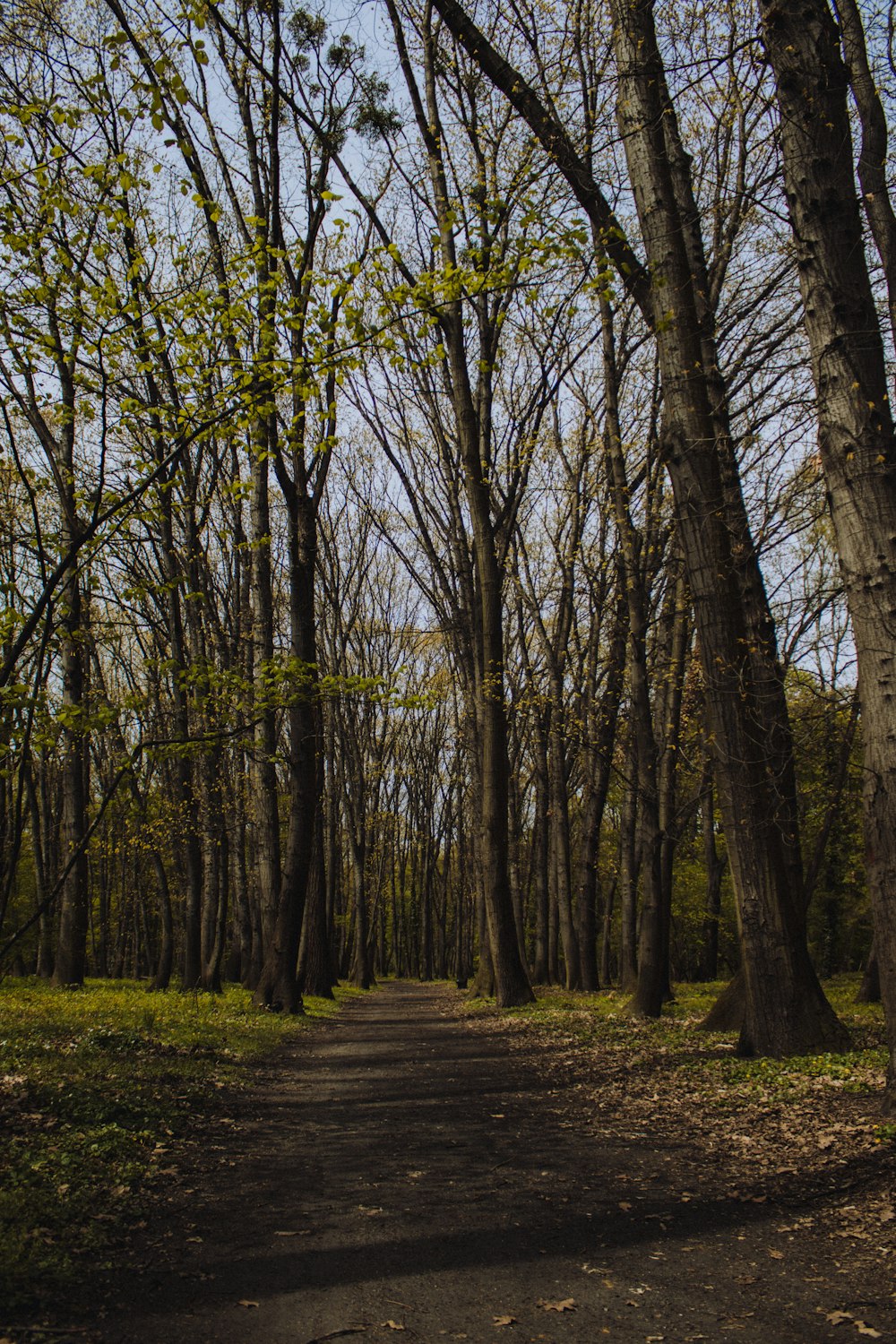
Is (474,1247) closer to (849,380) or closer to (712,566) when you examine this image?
(849,380)

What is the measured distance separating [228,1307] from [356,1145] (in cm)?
272

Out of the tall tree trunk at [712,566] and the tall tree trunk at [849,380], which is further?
the tall tree trunk at [712,566]

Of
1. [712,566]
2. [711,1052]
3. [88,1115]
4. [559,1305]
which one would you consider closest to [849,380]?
[712,566]

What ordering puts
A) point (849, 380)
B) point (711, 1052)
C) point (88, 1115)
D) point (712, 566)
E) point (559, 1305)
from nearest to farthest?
1. point (559, 1305)
2. point (849, 380)
3. point (88, 1115)
4. point (712, 566)
5. point (711, 1052)

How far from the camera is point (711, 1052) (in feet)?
27.1

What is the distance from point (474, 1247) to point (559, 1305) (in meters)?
0.70

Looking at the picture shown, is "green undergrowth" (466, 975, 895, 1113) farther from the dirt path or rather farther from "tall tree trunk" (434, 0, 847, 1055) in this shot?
the dirt path

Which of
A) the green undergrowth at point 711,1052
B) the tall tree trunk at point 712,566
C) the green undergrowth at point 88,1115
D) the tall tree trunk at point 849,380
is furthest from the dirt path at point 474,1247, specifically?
the tall tree trunk at point 712,566

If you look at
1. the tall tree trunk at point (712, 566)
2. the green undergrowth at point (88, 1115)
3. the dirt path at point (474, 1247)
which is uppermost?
the tall tree trunk at point (712, 566)

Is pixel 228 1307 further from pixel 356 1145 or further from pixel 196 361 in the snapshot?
pixel 196 361

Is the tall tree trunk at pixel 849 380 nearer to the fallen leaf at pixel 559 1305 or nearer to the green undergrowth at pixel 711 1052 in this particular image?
the green undergrowth at pixel 711 1052

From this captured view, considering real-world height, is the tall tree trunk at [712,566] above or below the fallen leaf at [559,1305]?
above

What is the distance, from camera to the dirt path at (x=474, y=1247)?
3080mm

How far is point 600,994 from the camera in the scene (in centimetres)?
1798
